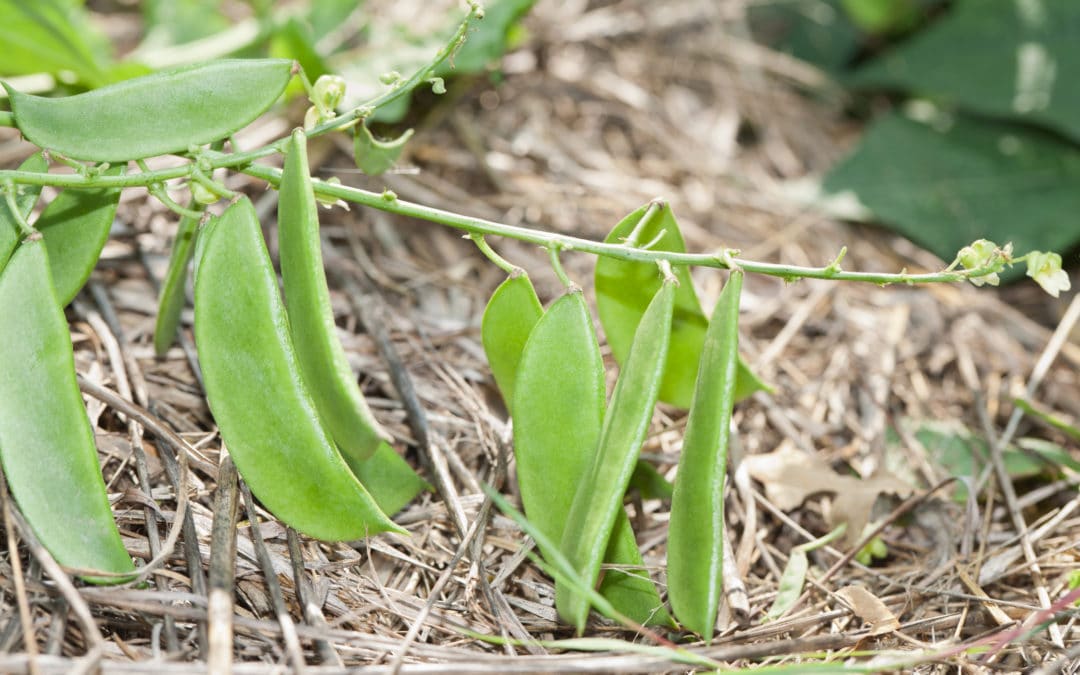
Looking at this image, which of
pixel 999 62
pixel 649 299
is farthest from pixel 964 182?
pixel 649 299

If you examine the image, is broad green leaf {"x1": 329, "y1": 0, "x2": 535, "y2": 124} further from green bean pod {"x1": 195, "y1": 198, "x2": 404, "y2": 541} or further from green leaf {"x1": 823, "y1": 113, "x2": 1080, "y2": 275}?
green leaf {"x1": 823, "y1": 113, "x2": 1080, "y2": 275}

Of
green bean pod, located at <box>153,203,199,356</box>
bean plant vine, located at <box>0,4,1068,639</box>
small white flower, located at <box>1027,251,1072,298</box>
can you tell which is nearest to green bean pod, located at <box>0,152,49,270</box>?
bean plant vine, located at <box>0,4,1068,639</box>

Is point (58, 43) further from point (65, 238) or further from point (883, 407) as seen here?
point (883, 407)

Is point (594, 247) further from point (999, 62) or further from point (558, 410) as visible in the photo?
point (999, 62)

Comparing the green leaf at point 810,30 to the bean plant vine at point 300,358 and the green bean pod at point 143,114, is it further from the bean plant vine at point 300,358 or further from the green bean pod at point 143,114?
the green bean pod at point 143,114

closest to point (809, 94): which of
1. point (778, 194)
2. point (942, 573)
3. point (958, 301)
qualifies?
point (778, 194)

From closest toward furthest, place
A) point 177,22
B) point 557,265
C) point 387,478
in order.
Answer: point 557,265 < point 387,478 < point 177,22

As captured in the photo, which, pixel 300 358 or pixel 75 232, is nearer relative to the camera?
pixel 300 358
